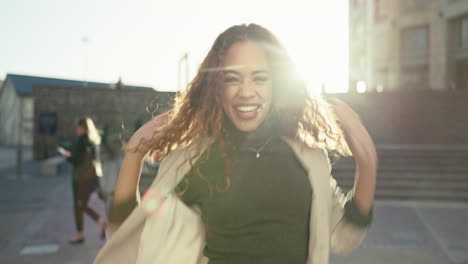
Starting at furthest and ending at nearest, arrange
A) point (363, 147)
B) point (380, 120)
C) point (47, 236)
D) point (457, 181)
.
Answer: point (380, 120) < point (457, 181) < point (47, 236) < point (363, 147)

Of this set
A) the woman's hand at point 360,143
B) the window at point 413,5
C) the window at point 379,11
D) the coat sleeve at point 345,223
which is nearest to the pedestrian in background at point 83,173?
the coat sleeve at point 345,223

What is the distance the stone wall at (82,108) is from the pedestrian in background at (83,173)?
16104mm

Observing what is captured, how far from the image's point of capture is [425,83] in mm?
30250

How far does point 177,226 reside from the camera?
1656 millimetres

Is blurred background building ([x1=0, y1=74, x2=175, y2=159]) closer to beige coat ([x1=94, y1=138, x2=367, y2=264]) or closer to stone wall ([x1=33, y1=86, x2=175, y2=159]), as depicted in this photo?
stone wall ([x1=33, y1=86, x2=175, y2=159])

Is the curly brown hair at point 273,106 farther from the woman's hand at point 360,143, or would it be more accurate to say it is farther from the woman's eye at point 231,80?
the woman's hand at point 360,143

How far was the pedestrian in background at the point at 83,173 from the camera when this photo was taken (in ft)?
22.0

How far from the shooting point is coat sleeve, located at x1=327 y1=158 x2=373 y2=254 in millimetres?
1685

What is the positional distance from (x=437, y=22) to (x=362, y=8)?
7.96m

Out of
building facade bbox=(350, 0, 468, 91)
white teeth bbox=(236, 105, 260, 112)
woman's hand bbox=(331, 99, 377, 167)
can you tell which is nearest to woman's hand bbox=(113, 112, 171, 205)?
white teeth bbox=(236, 105, 260, 112)

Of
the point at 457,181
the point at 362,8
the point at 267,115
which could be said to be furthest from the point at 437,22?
the point at 267,115

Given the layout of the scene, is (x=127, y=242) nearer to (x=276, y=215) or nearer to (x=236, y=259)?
(x=236, y=259)

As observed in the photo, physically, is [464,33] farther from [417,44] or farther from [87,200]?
[87,200]

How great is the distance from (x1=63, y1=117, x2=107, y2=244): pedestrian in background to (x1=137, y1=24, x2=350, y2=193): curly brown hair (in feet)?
17.2
